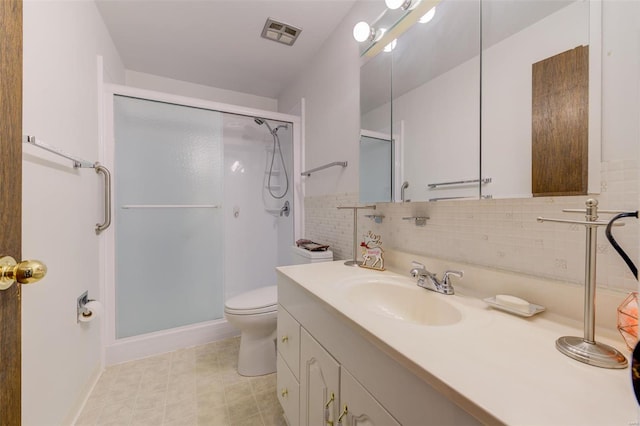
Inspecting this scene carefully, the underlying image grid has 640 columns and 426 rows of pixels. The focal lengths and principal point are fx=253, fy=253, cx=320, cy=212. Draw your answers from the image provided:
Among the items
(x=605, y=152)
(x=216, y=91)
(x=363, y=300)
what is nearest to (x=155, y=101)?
(x=216, y=91)

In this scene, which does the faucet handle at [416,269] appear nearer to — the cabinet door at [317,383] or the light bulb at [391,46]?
the cabinet door at [317,383]

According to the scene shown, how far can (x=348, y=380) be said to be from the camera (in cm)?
73

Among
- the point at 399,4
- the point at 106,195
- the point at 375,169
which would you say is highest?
the point at 399,4

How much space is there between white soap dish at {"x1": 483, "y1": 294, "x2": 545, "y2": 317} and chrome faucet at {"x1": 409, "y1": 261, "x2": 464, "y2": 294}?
0.50ft

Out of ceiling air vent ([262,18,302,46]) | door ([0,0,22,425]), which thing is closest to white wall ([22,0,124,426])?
door ([0,0,22,425])

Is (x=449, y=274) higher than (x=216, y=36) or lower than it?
lower

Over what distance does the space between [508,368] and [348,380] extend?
0.42m

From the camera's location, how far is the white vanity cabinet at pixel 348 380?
496 mm

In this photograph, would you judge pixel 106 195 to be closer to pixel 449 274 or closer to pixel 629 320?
pixel 449 274

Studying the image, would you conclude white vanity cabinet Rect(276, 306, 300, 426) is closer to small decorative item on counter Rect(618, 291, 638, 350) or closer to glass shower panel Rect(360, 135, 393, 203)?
glass shower panel Rect(360, 135, 393, 203)

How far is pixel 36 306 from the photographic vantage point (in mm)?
989

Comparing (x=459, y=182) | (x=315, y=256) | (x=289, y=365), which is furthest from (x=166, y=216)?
(x=459, y=182)

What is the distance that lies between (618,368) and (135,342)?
2412mm

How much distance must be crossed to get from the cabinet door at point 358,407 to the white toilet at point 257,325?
0.94 meters
